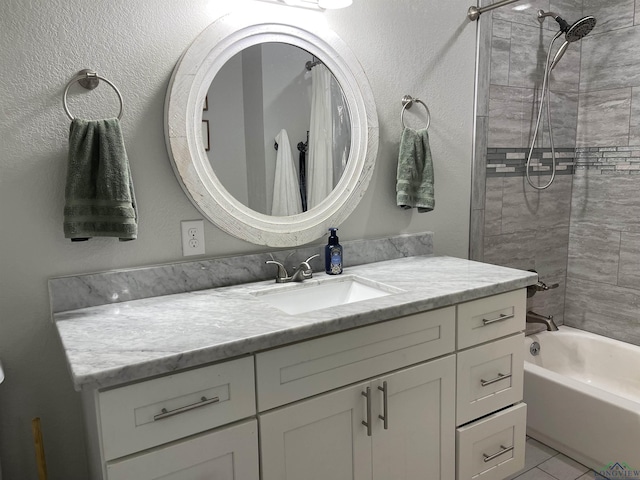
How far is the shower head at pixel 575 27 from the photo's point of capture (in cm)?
225

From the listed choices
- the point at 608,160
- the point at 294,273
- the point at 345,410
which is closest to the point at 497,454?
the point at 345,410

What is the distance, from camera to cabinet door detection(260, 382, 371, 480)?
1.27 meters

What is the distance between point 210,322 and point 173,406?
249mm

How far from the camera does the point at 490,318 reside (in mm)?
1686

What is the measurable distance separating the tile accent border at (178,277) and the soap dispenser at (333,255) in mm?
61

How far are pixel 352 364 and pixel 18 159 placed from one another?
1.09m

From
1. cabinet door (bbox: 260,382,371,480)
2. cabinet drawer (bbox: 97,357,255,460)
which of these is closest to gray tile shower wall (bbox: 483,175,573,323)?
cabinet door (bbox: 260,382,371,480)

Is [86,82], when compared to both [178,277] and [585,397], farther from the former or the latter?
[585,397]

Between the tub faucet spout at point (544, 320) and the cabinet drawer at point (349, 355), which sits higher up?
the cabinet drawer at point (349, 355)

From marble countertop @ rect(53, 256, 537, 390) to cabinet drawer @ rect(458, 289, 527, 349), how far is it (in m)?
0.04

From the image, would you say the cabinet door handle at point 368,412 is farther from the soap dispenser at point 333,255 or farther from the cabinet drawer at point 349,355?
the soap dispenser at point 333,255

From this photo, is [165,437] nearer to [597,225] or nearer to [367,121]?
[367,121]

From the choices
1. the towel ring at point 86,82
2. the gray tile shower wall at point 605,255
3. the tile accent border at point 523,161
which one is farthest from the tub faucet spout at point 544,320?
the towel ring at point 86,82

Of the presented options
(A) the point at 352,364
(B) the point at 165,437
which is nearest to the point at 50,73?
(B) the point at 165,437
